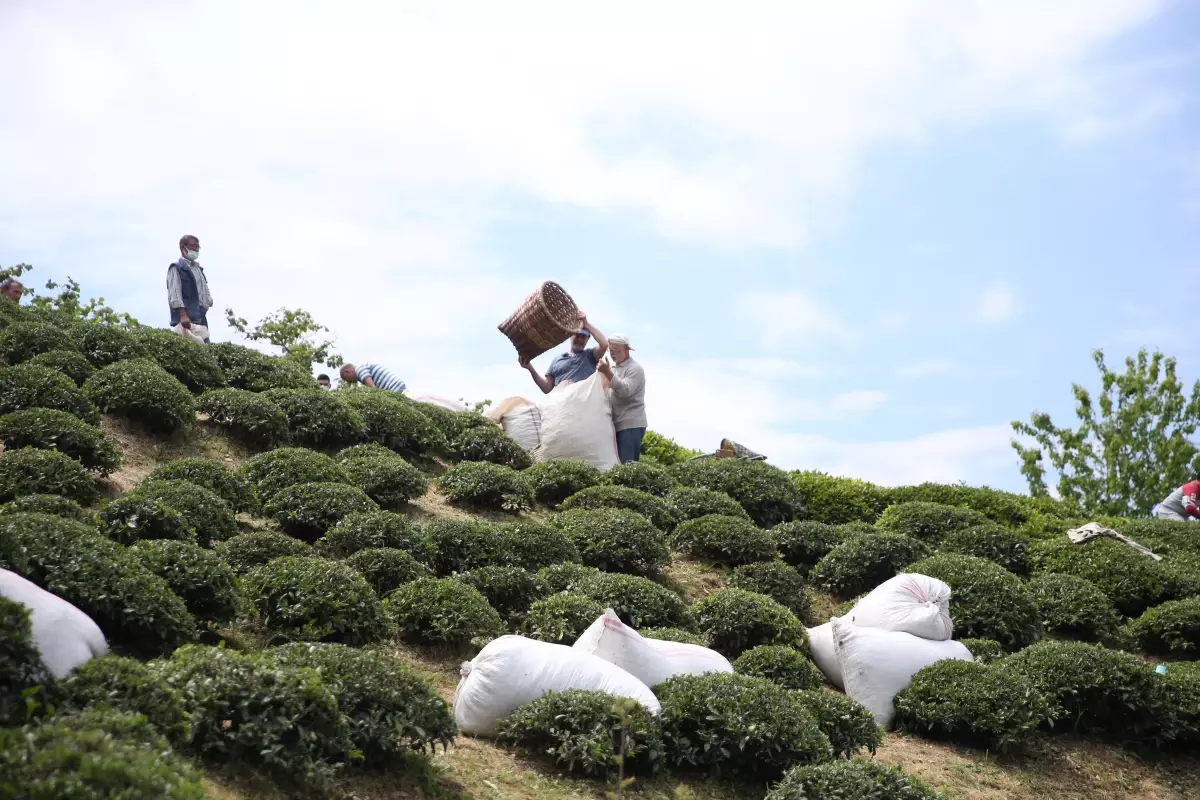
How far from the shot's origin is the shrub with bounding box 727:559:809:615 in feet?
30.5

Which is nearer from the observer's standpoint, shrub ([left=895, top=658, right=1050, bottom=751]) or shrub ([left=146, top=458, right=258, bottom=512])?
shrub ([left=895, top=658, right=1050, bottom=751])

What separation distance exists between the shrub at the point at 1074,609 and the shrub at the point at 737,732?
4.33 meters

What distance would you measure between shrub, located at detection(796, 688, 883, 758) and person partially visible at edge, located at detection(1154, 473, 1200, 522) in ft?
30.9

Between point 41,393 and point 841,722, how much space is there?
22.9 ft

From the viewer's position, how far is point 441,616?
7.12 m

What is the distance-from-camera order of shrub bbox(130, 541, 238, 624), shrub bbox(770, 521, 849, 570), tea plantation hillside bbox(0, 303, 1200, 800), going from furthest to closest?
shrub bbox(770, 521, 849, 570) → shrub bbox(130, 541, 238, 624) → tea plantation hillside bbox(0, 303, 1200, 800)

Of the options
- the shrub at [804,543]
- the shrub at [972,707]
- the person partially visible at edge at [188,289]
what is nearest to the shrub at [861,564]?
the shrub at [804,543]

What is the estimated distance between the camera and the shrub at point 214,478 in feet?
27.8

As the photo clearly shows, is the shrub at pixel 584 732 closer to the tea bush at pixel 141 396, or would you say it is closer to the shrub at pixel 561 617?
the shrub at pixel 561 617

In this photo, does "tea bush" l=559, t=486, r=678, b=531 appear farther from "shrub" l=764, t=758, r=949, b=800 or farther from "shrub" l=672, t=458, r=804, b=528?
"shrub" l=764, t=758, r=949, b=800

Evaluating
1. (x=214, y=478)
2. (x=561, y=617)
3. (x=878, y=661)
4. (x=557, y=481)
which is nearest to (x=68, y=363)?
(x=214, y=478)

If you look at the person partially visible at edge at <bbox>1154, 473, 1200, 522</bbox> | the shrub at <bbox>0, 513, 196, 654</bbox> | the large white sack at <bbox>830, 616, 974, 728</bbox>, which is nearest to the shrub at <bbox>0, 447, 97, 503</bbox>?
the shrub at <bbox>0, 513, 196, 654</bbox>

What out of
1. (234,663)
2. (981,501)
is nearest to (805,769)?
(234,663)

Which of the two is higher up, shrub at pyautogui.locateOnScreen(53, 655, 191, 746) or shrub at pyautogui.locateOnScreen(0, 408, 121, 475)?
shrub at pyautogui.locateOnScreen(0, 408, 121, 475)
